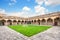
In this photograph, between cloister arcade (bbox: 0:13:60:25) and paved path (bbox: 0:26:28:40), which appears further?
cloister arcade (bbox: 0:13:60:25)

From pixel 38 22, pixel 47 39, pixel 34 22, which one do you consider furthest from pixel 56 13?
pixel 47 39

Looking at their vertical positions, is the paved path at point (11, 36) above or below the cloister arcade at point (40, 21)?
below

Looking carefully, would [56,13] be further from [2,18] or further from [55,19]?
[2,18]

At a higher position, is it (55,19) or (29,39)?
(55,19)

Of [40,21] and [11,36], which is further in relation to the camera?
[40,21]

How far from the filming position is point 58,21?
98.9ft

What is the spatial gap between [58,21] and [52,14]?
99.1 inches

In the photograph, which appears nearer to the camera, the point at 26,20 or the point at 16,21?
the point at 16,21

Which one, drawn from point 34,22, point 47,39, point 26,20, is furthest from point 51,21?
point 47,39

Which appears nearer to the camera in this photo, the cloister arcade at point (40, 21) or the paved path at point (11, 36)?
the paved path at point (11, 36)

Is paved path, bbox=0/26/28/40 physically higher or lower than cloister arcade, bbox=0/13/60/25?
lower

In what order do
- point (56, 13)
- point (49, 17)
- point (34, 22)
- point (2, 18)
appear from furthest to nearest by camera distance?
point (34, 22) < point (2, 18) < point (49, 17) < point (56, 13)

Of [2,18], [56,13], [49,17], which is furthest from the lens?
[2,18]

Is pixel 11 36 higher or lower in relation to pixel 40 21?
lower
